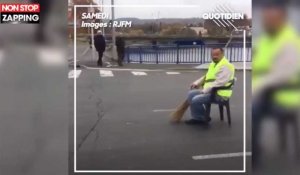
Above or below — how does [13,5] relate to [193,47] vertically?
above

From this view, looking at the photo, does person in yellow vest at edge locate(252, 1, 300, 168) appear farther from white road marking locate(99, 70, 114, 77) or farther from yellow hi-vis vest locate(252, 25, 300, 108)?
white road marking locate(99, 70, 114, 77)

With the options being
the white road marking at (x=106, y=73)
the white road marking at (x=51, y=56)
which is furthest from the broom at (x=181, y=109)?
the white road marking at (x=51, y=56)

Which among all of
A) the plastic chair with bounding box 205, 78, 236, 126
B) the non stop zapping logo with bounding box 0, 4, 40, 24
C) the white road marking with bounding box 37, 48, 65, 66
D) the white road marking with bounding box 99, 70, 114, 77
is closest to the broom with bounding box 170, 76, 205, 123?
the plastic chair with bounding box 205, 78, 236, 126

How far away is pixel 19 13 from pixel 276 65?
1.62 meters

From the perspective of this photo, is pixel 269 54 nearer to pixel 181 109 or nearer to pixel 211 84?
pixel 211 84

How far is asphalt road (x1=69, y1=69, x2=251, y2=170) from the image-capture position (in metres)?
3.47

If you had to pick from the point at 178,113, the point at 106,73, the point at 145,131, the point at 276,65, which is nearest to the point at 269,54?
the point at 276,65

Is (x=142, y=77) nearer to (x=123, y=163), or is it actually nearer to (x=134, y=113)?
(x=134, y=113)

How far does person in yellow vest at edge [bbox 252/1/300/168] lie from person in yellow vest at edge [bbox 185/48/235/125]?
168 millimetres

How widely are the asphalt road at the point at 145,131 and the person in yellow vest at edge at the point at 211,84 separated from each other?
0.15 feet

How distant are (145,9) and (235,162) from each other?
1125 mm

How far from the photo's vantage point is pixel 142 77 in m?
3.53

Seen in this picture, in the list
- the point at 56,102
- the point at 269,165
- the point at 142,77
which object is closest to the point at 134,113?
the point at 142,77

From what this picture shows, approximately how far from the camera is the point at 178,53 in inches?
137
